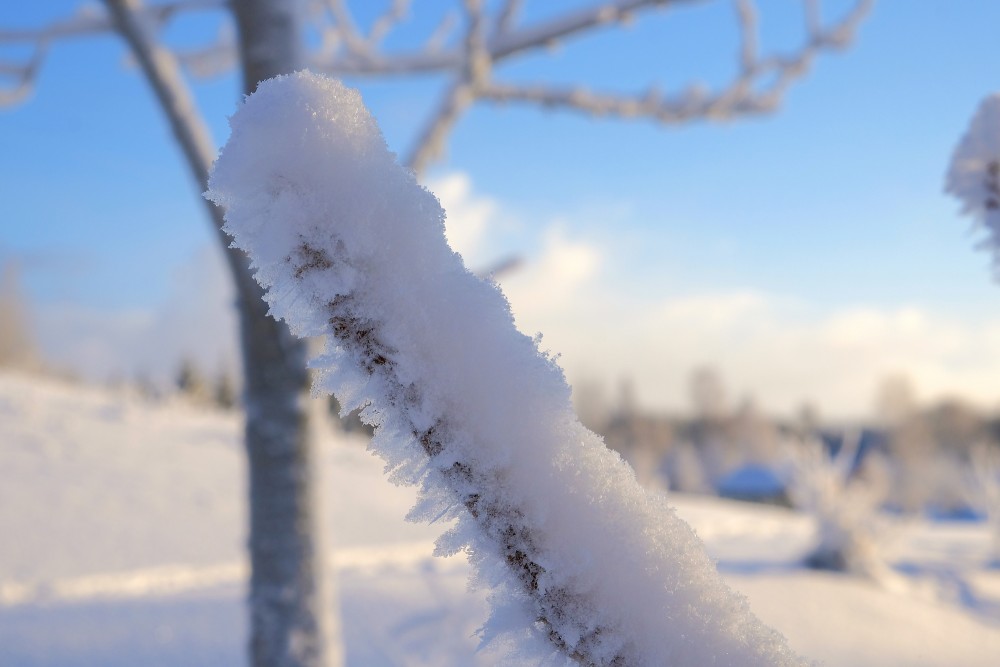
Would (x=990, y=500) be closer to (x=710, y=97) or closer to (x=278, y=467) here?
(x=710, y=97)

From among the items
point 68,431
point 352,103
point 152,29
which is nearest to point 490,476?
point 352,103

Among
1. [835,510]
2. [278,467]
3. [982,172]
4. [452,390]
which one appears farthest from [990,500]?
[452,390]

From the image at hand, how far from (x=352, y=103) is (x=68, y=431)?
23.9 ft

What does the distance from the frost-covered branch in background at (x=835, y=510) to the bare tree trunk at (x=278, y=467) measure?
442 centimetres

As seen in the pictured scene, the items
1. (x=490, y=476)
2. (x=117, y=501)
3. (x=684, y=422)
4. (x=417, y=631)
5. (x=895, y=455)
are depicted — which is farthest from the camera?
(x=684, y=422)

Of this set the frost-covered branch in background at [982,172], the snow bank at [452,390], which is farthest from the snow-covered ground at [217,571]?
the frost-covered branch in background at [982,172]

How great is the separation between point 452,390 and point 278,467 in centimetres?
187

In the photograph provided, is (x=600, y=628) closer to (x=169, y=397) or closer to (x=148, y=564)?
(x=148, y=564)

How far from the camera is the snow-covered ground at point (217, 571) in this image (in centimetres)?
277

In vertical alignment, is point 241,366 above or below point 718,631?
above

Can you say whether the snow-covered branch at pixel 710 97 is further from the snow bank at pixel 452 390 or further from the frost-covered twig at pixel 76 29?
the snow bank at pixel 452 390

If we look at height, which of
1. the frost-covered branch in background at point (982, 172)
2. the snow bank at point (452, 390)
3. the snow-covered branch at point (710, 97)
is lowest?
the snow bank at point (452, 390)

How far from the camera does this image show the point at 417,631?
114 inches

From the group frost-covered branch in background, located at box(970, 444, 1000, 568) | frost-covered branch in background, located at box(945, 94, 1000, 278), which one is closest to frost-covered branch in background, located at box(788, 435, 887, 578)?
frost-covered branch in background, located at box(970, 444, 1000, 568)
